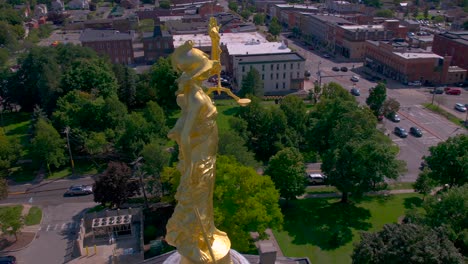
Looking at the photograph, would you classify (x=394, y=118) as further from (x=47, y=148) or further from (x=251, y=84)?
(x=47, y=148)

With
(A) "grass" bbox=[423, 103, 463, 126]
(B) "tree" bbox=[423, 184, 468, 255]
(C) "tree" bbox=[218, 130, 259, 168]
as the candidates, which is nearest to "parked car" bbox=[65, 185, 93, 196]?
(C) "tree" bbox=[218, 130, 259, 168]

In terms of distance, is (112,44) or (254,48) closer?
(254,48)

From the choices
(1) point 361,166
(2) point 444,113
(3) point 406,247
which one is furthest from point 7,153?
(2) point 444,113

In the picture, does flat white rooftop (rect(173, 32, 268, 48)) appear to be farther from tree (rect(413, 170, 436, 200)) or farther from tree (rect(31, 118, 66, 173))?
tree (rect(413, 170, 436, 200))

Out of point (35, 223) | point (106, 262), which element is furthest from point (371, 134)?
point (35, 223)

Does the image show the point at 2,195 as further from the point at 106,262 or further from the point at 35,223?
the point at 106,262

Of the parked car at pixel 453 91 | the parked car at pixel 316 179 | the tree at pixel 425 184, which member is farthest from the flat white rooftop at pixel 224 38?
the tree at pixel 425 184

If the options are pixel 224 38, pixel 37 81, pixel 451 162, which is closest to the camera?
pixel 451 162
